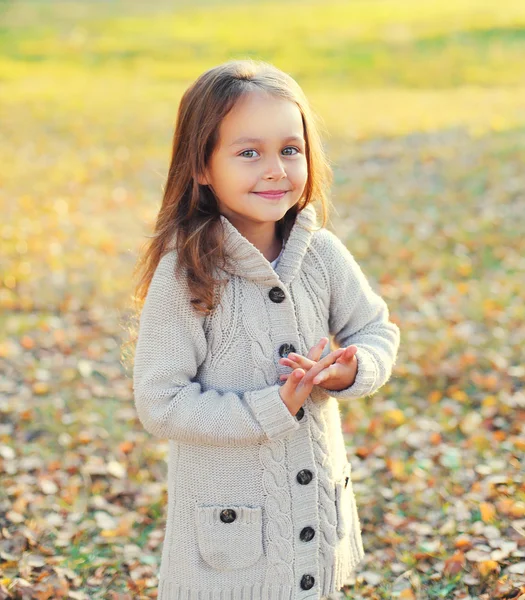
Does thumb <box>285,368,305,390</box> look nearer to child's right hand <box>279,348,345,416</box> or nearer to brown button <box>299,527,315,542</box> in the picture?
child's right hand <box>279,348,345,416</box>

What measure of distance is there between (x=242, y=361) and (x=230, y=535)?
20.5 inches

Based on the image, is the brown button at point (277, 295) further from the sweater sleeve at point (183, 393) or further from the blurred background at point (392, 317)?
the blurred background at point (392, 317)

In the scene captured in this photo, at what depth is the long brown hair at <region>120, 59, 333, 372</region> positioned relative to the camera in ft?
8.36

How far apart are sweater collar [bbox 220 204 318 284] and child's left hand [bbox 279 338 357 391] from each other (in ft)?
0.83

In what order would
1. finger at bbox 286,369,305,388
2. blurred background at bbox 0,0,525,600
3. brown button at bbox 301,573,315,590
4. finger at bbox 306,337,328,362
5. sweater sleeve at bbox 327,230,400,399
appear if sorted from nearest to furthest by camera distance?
finger at bbox 286,369,305,388, finger at bbox 306,337,328,362, brown button at bbox 301,573,315,590, sweater sleeve at bbox 327,230,400,399, blurred background at bbox 0,0,525,600

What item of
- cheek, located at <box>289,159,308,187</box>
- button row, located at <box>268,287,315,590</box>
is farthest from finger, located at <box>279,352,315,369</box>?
cheek, located at <box>289,159,308,187</box>

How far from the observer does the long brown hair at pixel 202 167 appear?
8.36 ft

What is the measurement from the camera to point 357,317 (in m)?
2.85

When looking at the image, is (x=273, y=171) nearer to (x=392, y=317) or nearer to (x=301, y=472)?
(x=301, y=472)

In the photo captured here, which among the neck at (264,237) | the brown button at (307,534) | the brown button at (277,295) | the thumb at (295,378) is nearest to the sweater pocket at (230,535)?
the brown button at (307,534)

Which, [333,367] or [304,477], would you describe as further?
[304,477]

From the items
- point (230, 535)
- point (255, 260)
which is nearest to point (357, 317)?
point (255, 260)

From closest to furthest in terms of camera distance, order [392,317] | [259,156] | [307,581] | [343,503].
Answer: [259,156], [307,581], [343,503], [392,317]

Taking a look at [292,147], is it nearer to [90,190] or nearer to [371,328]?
[371,328]
